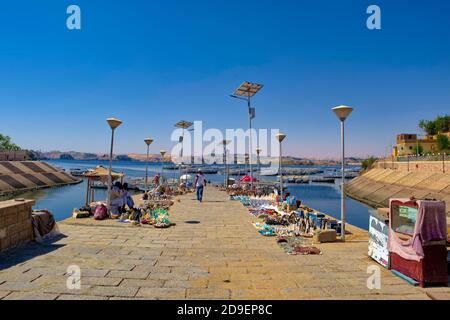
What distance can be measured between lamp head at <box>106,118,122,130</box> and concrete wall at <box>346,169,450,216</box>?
26136mm

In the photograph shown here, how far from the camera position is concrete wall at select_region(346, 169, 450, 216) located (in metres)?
28.6

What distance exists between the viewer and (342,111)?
8641 mm

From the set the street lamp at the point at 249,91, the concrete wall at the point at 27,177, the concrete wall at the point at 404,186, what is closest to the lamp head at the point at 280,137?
the street lamp at the point at 249,91

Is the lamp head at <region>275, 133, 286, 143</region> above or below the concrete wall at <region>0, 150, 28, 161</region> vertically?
below

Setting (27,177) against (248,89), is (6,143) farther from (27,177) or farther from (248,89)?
(248,89)

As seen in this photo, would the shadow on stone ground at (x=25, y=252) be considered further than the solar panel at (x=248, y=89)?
No

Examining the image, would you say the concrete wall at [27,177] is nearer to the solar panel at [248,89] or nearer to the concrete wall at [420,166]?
the solar panel at [248,89]

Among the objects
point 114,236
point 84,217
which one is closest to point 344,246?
point 114,236

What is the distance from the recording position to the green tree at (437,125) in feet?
224

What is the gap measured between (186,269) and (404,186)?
1440 inches

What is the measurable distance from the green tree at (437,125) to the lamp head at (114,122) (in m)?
79.8

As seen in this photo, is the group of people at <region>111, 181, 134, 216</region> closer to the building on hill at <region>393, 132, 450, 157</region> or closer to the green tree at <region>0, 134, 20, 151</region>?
the building on hill at <region>393, 132, 450, 157</region>

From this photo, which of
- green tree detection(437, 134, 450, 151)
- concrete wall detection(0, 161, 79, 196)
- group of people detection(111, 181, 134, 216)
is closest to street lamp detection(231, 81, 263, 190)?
group of people detection(111, 181, 134, 216)
